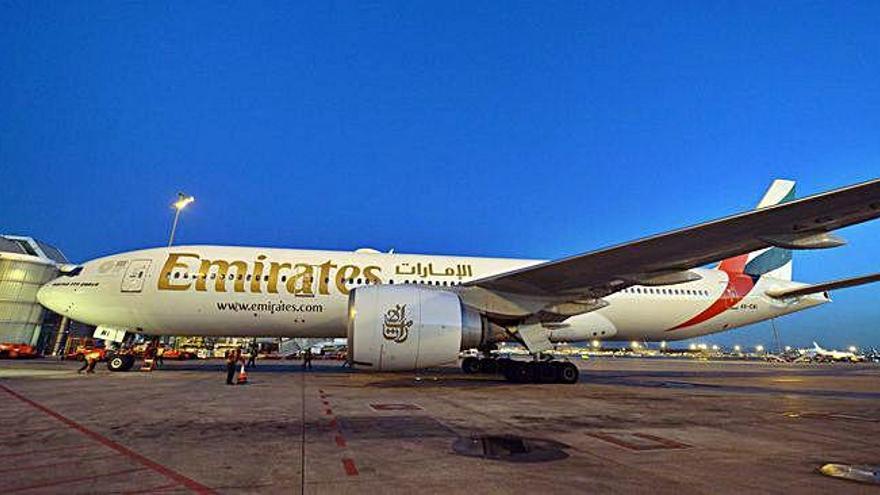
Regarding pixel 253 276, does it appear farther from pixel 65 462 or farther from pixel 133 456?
pixel 65 462

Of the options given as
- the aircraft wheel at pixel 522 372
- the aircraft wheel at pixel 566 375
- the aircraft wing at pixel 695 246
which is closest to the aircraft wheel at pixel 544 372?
the aircraft wheel at pixel 522 372

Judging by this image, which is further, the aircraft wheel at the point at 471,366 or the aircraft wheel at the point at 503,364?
the aircraft wheel at the point at 471,366

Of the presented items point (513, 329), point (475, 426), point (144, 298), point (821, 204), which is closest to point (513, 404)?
point (475, 426)

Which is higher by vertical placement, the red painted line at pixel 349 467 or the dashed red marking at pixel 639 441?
the dashed red marking at pixel 639 441

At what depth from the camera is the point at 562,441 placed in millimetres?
5477

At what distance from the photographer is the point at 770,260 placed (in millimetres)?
18375

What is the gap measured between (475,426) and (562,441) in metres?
1.30

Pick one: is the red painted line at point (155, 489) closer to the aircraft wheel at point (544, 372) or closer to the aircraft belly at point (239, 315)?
the aircraft belly at point (239, 315)

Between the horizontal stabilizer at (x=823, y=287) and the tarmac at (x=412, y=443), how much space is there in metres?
4.17

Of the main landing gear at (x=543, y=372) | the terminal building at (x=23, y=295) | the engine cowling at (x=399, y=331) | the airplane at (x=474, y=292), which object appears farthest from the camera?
Result: the terminal building at (x=23, y=295)

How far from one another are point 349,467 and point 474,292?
28.0ft

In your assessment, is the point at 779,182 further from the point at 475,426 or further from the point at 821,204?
the point at 475,426

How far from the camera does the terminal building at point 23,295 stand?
37.2 metres

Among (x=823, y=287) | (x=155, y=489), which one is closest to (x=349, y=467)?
(x=155, y=489)
